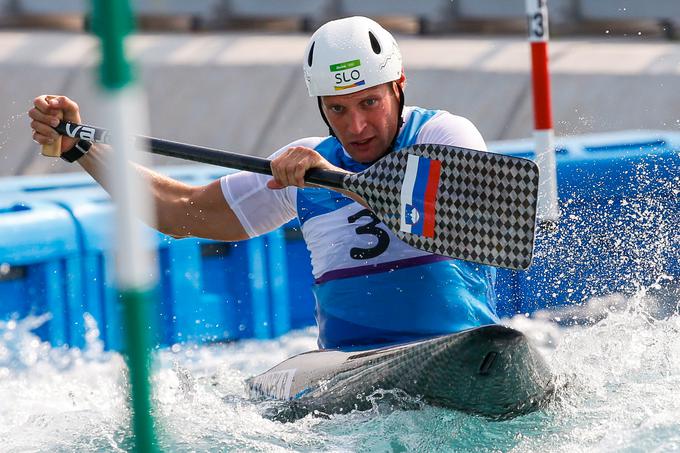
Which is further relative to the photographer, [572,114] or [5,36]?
[5,36]

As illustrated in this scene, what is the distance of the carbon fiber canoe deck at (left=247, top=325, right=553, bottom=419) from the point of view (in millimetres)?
3408

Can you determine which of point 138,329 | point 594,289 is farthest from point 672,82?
point 138,329

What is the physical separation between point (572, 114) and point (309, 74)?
14.9 ft

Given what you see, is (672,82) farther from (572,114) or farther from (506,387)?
(506,387)

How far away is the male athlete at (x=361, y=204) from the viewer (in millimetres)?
3922

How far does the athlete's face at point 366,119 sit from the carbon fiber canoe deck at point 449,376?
28.0 inches

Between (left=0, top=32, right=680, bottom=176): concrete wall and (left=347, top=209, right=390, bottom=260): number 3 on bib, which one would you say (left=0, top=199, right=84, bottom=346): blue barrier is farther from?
(left=0, top=32, right=680, bottom=176): concrete wall

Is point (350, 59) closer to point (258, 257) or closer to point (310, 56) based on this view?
point (310, 56)

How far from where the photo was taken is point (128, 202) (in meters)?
1.88

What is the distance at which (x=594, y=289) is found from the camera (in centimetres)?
604

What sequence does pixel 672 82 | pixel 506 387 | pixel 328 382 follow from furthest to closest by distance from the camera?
pixel 672 82 → pixel 328 382 → pixel 506 387

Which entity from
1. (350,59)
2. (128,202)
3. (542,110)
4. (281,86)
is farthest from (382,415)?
(281,86)

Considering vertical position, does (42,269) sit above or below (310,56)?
below

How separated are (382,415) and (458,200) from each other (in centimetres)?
69
